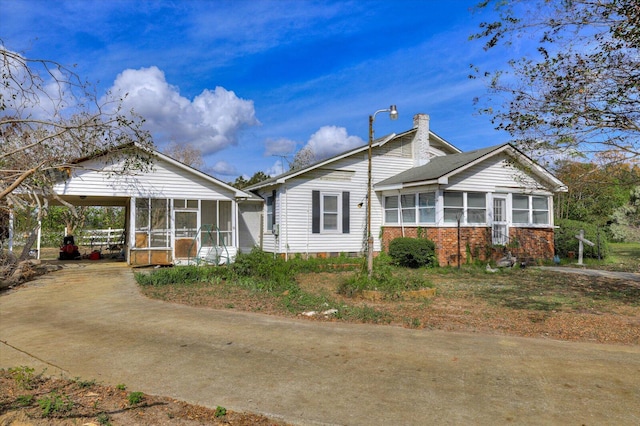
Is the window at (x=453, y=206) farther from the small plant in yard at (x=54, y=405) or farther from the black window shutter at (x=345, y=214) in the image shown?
the small plant in yard at (x=54, y=405)

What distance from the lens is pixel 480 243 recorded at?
17203mm

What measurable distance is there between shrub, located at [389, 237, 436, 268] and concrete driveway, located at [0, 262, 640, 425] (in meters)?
9.15

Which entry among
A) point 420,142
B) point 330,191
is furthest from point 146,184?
point 420,142

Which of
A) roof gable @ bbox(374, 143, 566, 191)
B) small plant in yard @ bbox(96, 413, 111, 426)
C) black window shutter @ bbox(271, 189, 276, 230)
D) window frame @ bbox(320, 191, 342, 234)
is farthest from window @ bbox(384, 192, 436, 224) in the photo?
small plant in yard @ bbox(96, 413, 111, 426)

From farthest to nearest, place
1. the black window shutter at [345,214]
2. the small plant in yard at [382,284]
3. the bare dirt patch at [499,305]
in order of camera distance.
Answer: the black window shutter at [345,214]
the small plant in yard at [382,284]
the bare dirt patch at [499,305]

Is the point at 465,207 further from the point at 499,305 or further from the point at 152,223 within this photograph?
the point at 152,223

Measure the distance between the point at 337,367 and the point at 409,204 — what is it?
13461 mm

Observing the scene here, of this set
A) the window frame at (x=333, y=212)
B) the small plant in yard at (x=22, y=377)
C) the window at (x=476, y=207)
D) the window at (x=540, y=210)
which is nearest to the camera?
the small plant in yard at (x=22, y=377)

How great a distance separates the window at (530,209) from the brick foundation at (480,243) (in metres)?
0.39

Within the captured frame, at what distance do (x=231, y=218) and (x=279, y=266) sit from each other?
22.6 ft

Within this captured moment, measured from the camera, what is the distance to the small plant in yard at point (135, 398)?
4.19 metres

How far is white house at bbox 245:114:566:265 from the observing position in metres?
16.9

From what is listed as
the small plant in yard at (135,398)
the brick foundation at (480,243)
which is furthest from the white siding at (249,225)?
the small plant in yard at (135,398)

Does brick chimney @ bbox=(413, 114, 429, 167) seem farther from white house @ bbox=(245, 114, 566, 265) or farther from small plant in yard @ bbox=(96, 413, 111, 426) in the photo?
small plant in yard @ bbox=(96, 413, 111, 426)
